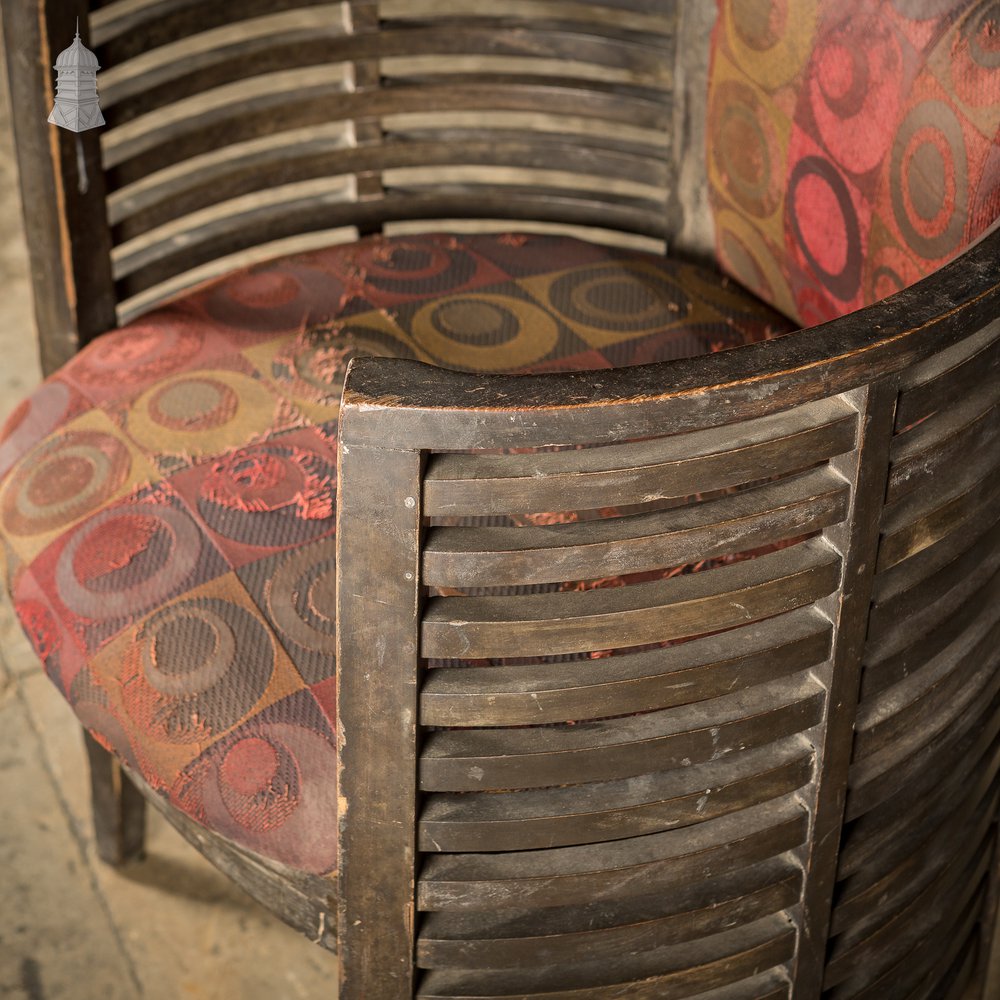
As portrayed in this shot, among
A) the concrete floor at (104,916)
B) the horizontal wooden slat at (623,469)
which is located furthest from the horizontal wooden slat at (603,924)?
the concrete floor at (104,916)

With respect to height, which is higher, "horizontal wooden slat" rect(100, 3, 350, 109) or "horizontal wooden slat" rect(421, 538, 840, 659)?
"horizontal wooden slat" rect(100, 3, 350, 109)

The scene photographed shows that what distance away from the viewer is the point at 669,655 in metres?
0.93

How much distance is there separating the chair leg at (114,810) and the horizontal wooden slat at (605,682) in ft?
2.86

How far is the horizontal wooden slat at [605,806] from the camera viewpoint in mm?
964

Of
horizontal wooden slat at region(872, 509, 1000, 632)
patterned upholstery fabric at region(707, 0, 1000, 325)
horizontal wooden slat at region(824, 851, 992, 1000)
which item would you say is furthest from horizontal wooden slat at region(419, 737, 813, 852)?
patterned upholstery fabric at region(707, 0, 1000, 325)

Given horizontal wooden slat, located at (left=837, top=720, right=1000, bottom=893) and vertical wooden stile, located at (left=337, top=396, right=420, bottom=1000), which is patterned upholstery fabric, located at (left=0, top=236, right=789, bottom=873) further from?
horizontal wooden slat, located at (left=837, top=720, right=1000, bottom=893)

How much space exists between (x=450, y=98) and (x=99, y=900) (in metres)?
1.05

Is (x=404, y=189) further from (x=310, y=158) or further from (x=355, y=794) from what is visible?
(x=355, y=794)

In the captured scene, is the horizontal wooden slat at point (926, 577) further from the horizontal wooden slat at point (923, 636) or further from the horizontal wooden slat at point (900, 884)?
the horizontal wooden slat at point (900, 884)

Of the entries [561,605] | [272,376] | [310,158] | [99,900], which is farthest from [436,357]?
[99,900]

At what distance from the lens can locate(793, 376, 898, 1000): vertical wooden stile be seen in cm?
89

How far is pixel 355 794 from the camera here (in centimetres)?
94

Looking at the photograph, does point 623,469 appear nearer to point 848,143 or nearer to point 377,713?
point 377,713

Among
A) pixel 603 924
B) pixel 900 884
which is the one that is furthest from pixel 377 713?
pixel 900 884
